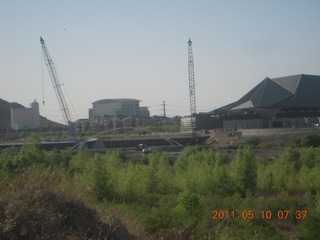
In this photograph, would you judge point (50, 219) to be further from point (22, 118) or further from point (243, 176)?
point (22, 118)

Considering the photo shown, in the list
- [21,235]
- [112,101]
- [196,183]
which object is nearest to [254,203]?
[196,183]

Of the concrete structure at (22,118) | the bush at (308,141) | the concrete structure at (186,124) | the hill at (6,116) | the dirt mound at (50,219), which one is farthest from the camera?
the concrete structure at (22,118)

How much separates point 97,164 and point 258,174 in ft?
23.9

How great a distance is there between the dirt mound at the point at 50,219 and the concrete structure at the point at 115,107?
151577mm

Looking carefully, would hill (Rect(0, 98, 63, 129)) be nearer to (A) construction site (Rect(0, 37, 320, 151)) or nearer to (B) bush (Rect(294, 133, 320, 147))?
(A) construction site (Rect(0, 37, 320, 151))

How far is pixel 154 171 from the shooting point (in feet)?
56.4

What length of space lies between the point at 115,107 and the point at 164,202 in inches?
5858

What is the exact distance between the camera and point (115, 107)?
531 feet

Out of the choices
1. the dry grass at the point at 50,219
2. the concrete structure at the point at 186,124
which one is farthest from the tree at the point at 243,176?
the concrete structure at the point at 186,124

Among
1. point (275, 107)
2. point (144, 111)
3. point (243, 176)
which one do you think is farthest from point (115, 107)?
point (243, 176)

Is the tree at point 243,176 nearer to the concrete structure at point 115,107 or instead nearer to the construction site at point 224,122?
the construction site at point 224,122

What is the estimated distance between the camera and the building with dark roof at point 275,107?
8500 centimetres

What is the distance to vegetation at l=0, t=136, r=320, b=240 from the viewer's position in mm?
6660

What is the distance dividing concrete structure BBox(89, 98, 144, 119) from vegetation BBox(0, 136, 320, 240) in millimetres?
137430
